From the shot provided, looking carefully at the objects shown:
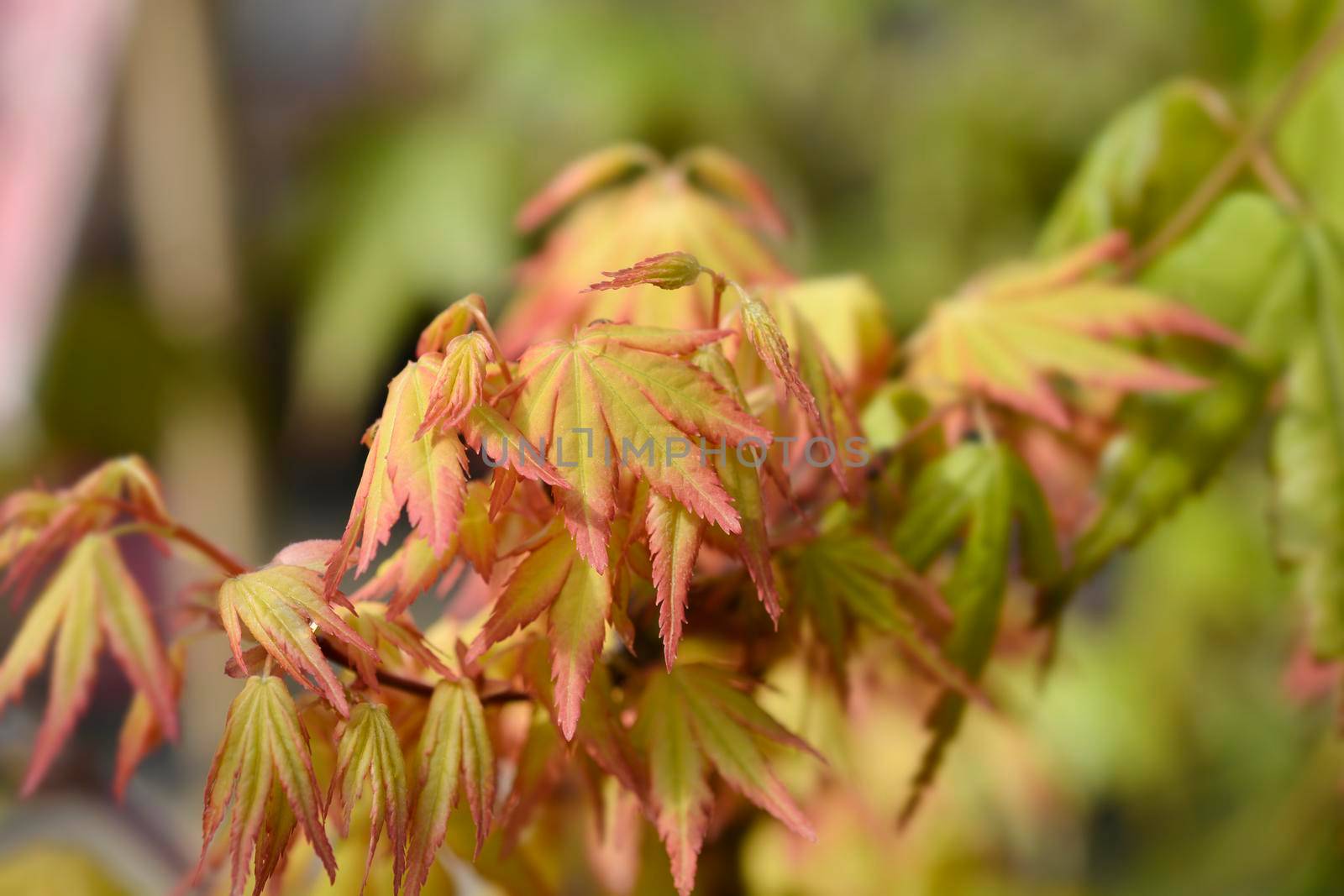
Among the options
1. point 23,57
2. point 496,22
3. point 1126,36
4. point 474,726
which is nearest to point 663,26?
point 496,22

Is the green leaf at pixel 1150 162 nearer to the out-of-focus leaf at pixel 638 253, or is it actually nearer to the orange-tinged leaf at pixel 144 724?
the out-of-focus leaf at pixel 638 253

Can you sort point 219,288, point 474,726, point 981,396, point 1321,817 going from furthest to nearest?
point 219,288, point 1321,817, point 981,396, point 474,726

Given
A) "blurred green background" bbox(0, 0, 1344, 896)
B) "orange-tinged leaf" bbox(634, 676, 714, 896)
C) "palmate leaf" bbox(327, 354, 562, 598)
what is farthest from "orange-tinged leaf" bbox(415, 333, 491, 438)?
"blurred green background" bbox(0, 0, 1344, 896)

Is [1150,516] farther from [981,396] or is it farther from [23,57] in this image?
[23,57]

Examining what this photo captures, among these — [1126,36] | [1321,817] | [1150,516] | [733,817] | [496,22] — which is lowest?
[1321,817]

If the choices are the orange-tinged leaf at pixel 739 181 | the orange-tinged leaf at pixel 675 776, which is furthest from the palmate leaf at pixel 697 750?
the orange-tinged leaf at pixel 739 181

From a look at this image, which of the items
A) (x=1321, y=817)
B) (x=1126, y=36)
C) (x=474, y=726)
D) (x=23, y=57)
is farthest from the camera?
(x=1126, y=36)

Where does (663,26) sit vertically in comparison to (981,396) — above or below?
above
